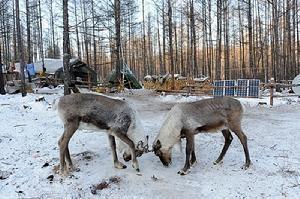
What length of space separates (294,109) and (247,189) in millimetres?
8977

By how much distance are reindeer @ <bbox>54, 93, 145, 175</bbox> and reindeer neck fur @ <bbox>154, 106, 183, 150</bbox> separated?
1.56ft

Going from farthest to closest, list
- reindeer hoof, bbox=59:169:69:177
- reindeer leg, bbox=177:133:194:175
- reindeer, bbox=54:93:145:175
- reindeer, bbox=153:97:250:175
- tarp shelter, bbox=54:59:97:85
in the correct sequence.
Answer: tarp shelter, bbox=54:59:97:85 < reindeer, bbox=153:97:250:175 < reindeer leg, bbox=177:133:194:175 < reindeer, bbox=54:93:145:175 < reindeer hoof, bbox=59:169:69:177

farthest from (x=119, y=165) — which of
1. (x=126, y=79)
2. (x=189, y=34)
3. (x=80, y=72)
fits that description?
(x=189, y=34)

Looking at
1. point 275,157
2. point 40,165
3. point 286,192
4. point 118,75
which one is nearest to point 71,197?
point 40,165

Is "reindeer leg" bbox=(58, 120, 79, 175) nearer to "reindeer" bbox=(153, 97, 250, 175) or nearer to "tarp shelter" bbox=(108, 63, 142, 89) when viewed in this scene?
"reindeer" bbox=(153, 97, 250, 175)

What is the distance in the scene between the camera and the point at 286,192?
525 cm

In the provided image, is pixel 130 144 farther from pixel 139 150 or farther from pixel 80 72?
pixel 80 72

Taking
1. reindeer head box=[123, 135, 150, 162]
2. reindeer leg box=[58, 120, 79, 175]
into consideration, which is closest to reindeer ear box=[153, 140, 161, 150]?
reindeer head box=[123, 135, 150, 162]

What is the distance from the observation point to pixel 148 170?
6188 millimetres

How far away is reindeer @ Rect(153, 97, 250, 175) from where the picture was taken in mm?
6277

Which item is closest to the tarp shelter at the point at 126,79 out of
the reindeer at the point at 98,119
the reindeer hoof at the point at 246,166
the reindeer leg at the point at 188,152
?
the reindeer at the point at 98,119

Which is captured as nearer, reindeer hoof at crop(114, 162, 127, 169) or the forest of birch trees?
reindeer hoof at crop(114, 162, 127, 169)

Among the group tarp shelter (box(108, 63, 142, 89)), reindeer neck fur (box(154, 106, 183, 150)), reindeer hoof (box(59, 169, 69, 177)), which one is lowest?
reindeer hoof (box(59, 169, 69, 177))

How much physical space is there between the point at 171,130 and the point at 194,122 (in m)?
0.45
